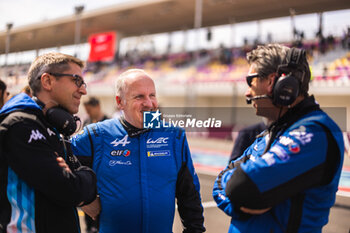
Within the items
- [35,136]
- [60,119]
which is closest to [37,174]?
[35,136]

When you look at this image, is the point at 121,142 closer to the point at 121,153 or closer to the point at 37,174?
the point at 121,153

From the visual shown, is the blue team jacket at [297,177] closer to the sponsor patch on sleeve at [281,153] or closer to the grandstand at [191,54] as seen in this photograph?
the sponsor patch on sleeve at [281,153]

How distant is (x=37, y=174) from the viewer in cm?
129

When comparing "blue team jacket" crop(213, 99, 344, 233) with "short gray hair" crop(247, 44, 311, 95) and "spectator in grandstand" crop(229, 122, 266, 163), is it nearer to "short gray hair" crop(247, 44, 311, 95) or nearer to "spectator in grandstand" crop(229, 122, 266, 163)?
"short gray hair" crop(247, 44, 311, 95)

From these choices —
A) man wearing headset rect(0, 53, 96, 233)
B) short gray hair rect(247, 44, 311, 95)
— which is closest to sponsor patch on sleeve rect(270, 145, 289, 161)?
short gray hair rect(247, 44, 311, 95)

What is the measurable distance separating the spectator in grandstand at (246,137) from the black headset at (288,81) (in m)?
1.77

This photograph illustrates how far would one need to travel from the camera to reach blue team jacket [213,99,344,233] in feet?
3.90

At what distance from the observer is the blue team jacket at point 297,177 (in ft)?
3.90

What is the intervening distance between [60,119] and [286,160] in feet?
3.58

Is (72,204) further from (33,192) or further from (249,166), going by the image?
(249,166)

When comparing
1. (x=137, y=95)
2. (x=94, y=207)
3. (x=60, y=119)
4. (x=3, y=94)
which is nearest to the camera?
(x=60, y=119)

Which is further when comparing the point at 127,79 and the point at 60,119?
the point at 127,79

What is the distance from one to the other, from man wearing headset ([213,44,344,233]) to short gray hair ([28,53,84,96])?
1028mm

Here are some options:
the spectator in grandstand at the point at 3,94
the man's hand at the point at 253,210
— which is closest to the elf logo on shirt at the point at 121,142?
→ the man's hand at the point at 253,210
